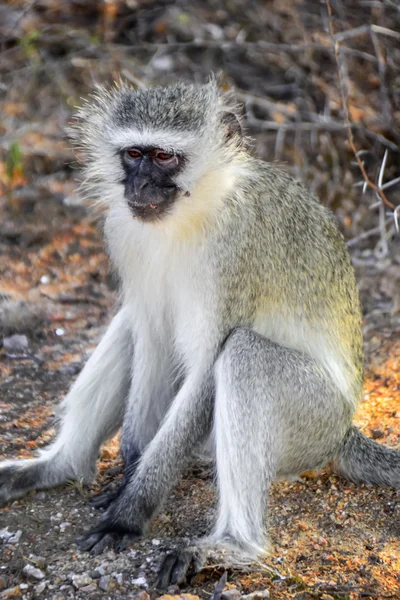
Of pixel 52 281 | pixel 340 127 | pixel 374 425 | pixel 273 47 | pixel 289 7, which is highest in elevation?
pixel 289 7

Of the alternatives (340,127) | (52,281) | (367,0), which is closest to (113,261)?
(52,281)

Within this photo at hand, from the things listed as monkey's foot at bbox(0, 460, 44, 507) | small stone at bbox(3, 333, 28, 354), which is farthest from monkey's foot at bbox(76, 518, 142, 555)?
small stone at bbox(3, 333, 28, 354)

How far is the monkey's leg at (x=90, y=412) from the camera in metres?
4.04

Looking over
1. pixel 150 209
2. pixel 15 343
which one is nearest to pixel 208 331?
pixel 150 209

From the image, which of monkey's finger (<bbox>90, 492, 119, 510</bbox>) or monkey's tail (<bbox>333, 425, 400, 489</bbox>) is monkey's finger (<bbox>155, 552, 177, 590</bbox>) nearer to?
monkey's finger (<bbox>90, 492, 119, 510</bbox>)

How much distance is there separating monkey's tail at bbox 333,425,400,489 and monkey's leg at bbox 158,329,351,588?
0.43 metres

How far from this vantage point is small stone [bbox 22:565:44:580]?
10.9 feet

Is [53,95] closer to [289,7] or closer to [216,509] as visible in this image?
[289,7]

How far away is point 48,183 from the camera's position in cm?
740

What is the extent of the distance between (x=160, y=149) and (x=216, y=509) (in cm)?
162

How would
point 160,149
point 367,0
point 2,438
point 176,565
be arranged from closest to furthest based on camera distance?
1. point 176,565
2. point 160,149
3. point 2,438
4. point 367,0

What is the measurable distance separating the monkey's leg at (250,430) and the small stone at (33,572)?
1.63 feet

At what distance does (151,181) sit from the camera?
11.4ft

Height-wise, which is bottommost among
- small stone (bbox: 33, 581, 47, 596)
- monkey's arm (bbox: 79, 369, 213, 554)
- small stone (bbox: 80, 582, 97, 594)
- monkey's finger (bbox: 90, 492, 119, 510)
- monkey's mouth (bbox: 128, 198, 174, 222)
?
small stone (bbox: 33, 581, 47, 596)
